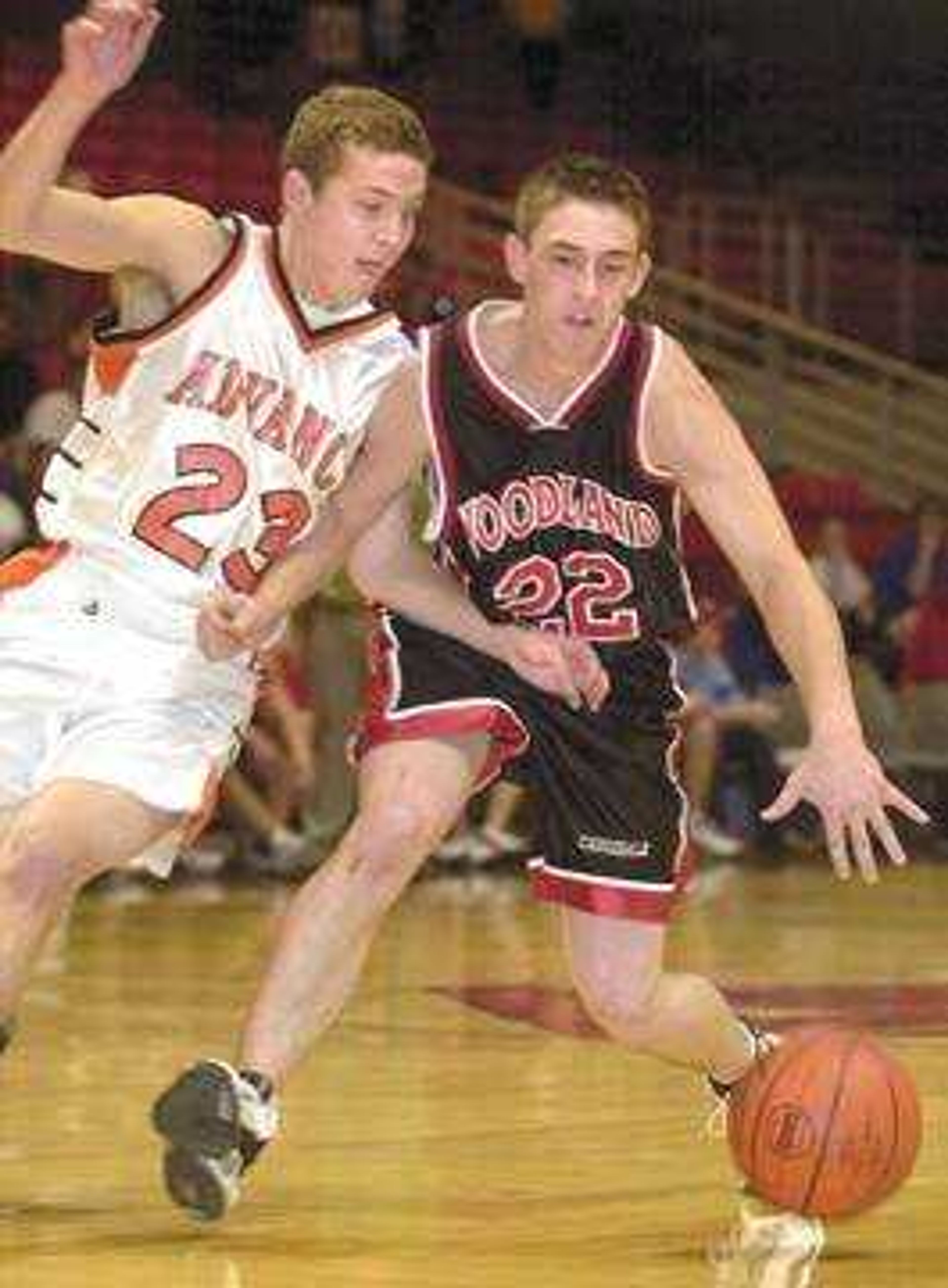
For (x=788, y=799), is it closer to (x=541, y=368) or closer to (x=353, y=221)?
(x=541, y=368)

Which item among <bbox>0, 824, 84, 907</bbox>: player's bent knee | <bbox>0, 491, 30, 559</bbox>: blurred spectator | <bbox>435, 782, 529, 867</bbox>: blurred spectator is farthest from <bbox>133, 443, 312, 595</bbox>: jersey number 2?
<bbox>435, 782, 529, 867</bbox>: blurred spectator

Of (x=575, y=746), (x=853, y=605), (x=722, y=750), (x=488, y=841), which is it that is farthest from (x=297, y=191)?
(x=853, y=605)

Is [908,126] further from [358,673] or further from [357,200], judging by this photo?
[357,200]

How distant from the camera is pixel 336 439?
6.19 meters

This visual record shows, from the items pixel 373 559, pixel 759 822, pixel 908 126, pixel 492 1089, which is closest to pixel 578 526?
pixel 373 559

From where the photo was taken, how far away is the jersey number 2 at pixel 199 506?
6.06m

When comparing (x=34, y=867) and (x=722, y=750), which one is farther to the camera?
(x=722, y=750)

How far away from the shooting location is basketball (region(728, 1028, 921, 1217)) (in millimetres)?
5688

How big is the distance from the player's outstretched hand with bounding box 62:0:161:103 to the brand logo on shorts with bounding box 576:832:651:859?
152 cm

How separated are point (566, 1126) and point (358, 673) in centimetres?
762

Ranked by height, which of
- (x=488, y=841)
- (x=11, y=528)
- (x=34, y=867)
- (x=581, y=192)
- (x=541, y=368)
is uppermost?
(x=581, y=192)

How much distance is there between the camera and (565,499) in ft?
20.1

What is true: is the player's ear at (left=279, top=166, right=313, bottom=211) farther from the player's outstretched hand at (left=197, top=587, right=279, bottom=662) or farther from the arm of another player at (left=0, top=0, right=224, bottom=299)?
the player's outstretched hand at (left=197, top=587, right=279, bottom=662)

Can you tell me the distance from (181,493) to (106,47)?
0.82m
